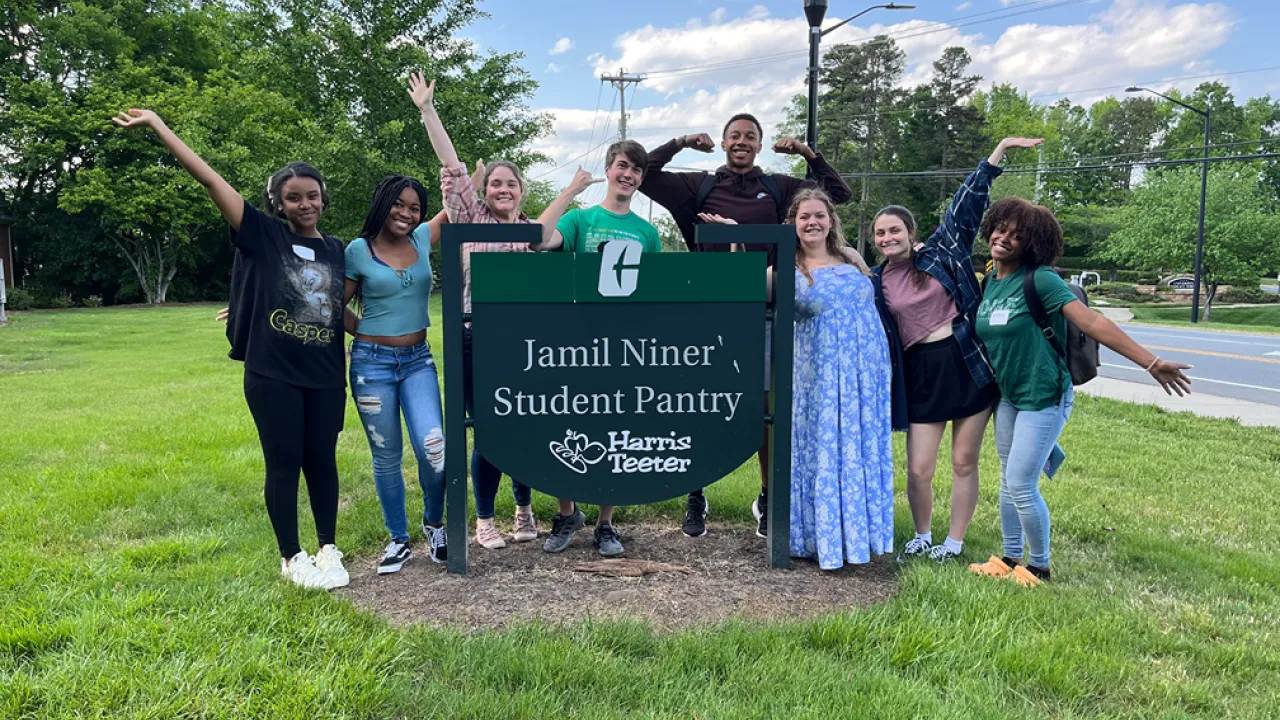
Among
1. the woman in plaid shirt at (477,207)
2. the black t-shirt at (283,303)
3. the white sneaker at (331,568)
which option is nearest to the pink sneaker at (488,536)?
the woman in plaid shirt at (477,207)

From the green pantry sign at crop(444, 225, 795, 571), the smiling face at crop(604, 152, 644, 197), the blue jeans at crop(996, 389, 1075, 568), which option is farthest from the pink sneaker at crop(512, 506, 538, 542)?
the blue jeans at crop(996, 389, 1075, 568)

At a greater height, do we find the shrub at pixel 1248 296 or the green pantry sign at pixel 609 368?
the green pantry sign at pixel 609 368

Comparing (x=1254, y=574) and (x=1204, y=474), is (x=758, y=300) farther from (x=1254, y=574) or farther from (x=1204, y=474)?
(x=1204, y=474)

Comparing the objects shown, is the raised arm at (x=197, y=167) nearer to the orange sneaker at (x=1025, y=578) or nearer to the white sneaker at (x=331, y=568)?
the white sneaker at (x=331, y=568)

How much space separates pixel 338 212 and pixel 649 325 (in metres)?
14.6

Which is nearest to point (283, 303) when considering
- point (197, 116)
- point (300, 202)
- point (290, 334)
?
point (290, 334)

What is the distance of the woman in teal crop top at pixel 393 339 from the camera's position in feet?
10.4

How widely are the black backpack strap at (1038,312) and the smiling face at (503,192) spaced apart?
2.20 meters

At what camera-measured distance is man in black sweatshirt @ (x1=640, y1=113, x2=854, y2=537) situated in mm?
3703

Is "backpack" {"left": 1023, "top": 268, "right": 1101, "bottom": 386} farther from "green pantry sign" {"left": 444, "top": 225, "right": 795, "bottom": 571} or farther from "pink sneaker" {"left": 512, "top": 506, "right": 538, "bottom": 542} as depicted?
"pink sneaker" {"left": 512, "top": 506, "right": 538, "bottom": 542}

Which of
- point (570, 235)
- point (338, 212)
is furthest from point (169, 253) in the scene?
point (570, 235)

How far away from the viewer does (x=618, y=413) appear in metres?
3.16

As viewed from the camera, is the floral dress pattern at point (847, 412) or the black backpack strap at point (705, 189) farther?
the black backpack strap at point (705, 189)

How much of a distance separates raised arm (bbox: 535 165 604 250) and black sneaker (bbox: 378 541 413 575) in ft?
4.80
